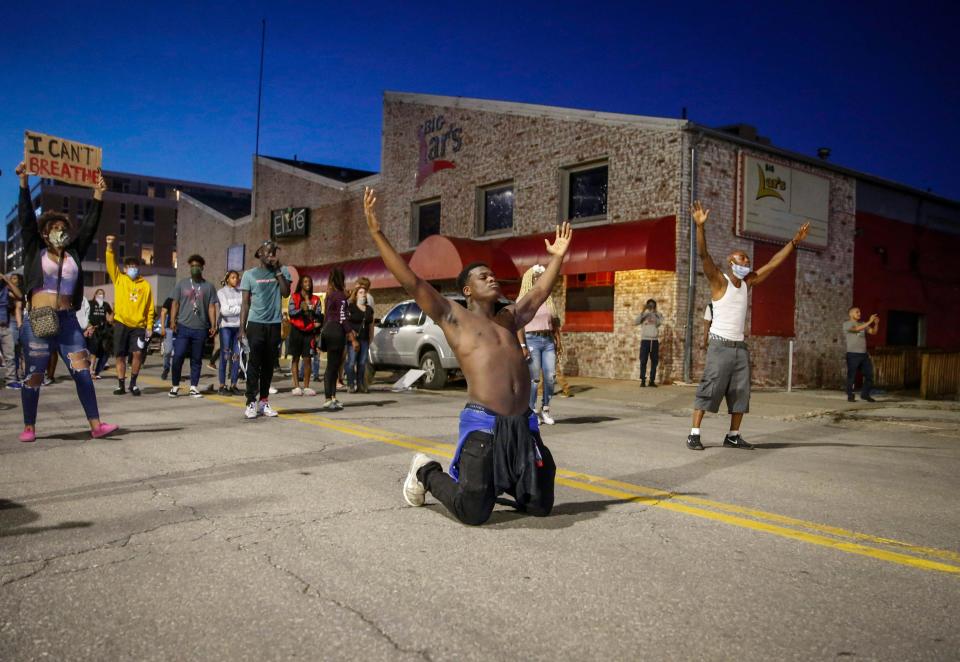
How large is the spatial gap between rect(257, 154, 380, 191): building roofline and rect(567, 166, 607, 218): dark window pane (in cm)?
970

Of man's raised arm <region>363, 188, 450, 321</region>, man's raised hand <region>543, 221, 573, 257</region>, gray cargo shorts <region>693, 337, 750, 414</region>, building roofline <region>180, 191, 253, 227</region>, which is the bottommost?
gray cargo shorts <region>693, 337, 750, 414</region>

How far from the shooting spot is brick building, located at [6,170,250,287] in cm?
9544

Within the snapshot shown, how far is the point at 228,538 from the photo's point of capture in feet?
11.8

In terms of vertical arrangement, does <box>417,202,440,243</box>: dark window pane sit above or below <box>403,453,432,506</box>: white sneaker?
Result: above

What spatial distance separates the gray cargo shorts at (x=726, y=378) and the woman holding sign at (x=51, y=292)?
5.69 metres

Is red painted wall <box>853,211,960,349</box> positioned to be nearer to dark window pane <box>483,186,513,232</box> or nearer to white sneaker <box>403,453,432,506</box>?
dark window pane <box>483,186,513,232</box>

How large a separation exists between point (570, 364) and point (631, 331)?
1.99 m

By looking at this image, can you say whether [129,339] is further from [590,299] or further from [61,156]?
[590,299]

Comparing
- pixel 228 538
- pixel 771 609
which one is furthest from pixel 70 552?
pixel 771 609

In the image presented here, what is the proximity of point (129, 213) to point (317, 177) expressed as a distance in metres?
80.6

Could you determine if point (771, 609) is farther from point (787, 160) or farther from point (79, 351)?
point (787, 160)

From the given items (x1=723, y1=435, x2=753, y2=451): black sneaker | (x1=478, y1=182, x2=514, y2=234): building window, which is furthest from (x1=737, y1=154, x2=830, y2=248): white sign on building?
(x1=723, y1=435, x2=753, y2=451): black sneaker

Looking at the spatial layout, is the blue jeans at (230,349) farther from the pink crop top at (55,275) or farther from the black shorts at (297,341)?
the pink crop top at (55,275)

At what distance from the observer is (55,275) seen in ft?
20.5
